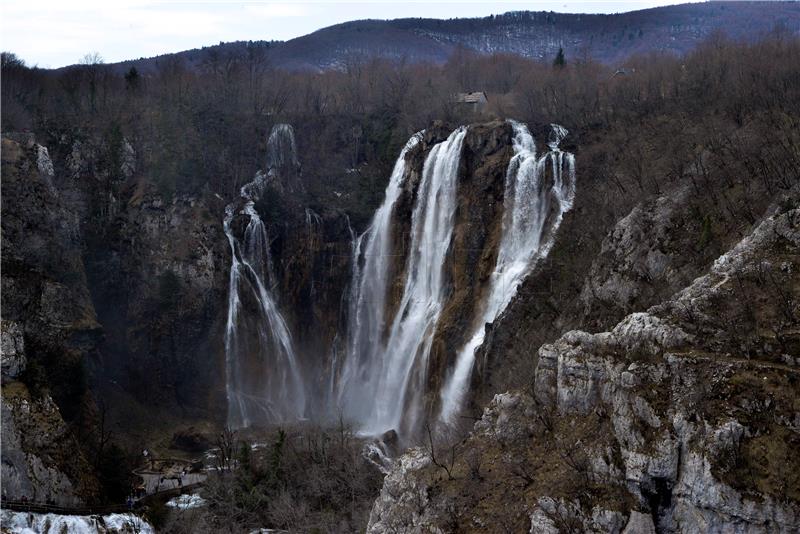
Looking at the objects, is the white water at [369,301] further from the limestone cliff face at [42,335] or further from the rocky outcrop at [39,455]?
the rocky outcrop at [39,455]

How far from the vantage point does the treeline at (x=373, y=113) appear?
50812mm

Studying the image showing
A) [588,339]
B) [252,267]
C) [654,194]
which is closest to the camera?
[588,339]

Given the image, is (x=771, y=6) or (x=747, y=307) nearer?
(x=747, y=307)

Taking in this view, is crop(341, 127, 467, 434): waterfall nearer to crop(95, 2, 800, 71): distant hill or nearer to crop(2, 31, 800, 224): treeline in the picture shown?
crop(2, 31, 800, 224): treeline

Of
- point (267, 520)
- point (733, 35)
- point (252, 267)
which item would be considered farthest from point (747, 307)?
point (733, 35)

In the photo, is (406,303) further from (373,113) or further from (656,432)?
(656,432)

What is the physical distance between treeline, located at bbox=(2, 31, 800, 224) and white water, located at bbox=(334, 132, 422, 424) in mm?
2598

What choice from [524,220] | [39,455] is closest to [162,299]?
[39,455]

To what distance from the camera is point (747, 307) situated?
992 inches

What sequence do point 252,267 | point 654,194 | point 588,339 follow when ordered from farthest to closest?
point 252,267
point 654,194
point 588,339

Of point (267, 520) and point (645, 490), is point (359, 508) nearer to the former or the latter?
point (267, 520)

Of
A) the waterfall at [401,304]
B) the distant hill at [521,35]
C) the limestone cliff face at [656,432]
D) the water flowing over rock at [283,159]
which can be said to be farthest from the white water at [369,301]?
the distant hill at [521,35]

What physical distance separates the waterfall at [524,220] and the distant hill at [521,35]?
270 ft

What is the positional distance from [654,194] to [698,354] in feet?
67.4
